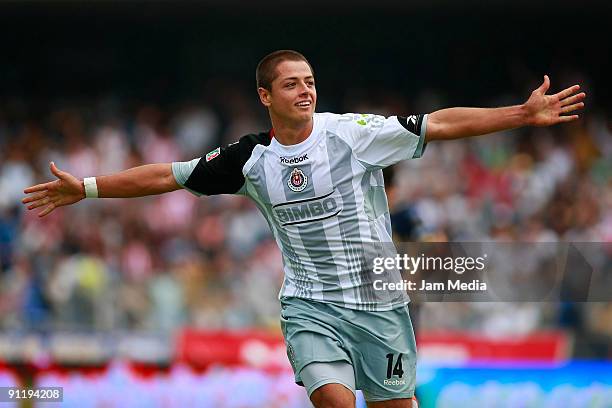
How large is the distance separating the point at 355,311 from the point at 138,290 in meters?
6.19

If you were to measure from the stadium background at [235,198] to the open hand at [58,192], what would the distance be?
2.96 metres

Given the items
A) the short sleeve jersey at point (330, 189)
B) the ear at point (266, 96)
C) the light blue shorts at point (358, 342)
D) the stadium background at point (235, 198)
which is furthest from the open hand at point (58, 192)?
the stadium background at point (235, 198)

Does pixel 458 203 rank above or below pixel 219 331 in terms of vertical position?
above

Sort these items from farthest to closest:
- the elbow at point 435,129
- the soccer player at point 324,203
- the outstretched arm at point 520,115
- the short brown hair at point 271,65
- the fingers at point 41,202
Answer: the fingers at point 41,202, the short brown hair at point 271,65, the soccer player at point 324,203, the elbow at point 435,129, the outstretched arm at point 520,115

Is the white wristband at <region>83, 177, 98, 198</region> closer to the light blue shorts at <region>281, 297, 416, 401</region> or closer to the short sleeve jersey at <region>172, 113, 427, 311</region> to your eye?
the short sleeve jersey at <region>172, 113, 427, 311</region>

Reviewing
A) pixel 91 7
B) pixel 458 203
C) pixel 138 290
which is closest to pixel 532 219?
pixel 458 203

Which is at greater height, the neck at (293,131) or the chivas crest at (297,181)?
the neck at (293,131)

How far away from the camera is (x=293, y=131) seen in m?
6.18

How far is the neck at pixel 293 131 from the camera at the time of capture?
20.3ft

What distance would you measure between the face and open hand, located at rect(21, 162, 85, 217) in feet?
4.09

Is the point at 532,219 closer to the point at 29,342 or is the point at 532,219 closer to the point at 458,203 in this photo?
the point at 458,203

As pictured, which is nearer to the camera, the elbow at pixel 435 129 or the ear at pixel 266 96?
the elbow at pixel 435 129

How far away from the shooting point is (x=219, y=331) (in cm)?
1163

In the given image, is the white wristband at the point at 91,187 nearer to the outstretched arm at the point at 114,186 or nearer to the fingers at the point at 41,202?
the outstretched arm at the point at 114,186
